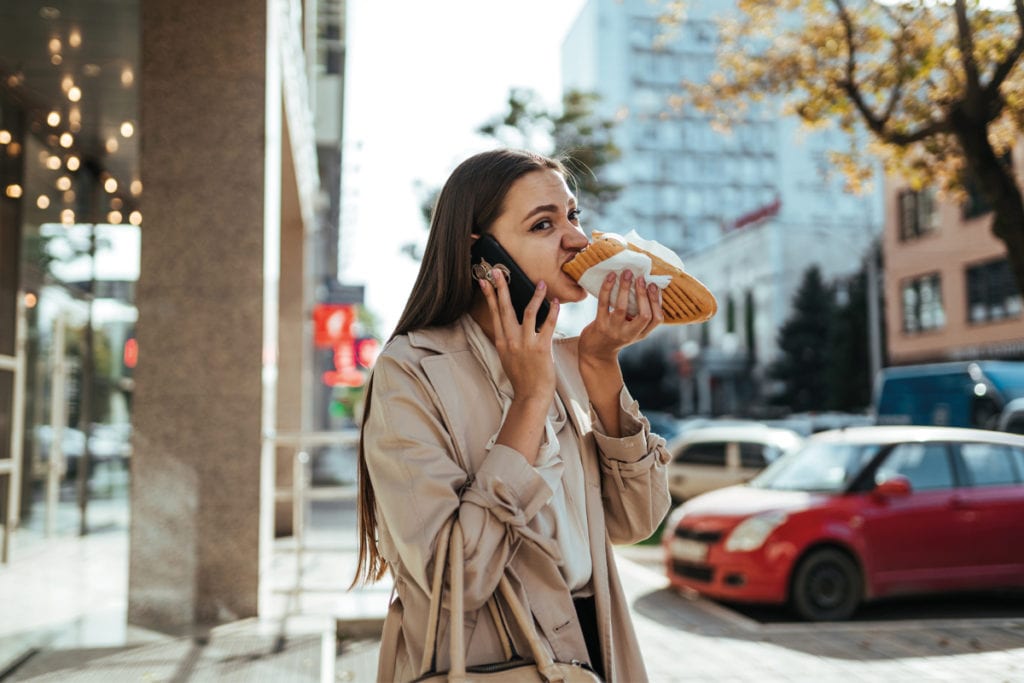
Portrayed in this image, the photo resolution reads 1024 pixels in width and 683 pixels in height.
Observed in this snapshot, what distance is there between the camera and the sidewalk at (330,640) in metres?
4.66

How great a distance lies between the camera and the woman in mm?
1800

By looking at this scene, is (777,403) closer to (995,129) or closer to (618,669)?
(995,129)

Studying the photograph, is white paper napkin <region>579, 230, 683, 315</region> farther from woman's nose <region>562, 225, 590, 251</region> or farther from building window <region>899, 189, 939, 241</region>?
building window <region>899, 189, 939, 241</region>

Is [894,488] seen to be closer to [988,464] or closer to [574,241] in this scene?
[988,464]

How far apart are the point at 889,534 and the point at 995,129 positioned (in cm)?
490

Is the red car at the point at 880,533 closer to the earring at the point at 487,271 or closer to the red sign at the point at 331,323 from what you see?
the earring at the point at 487,271

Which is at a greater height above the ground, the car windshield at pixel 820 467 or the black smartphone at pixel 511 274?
the black smartphone at pixel 511 274

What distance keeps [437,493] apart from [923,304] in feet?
118

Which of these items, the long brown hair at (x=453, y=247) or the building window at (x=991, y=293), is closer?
the long brown hair at (x=453, y=247)

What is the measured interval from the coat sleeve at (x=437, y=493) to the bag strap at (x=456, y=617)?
23 millimetres

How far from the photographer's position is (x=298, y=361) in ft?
42.3

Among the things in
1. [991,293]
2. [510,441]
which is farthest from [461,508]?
[991,293]

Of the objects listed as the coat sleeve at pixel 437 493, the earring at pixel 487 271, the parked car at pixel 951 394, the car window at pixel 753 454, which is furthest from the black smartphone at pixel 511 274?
the parked car at pixel 951 394

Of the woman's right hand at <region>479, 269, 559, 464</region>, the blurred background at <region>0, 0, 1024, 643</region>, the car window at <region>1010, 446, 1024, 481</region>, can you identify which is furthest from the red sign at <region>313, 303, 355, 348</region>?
the woman's right hand at <region>479, 269, 559, 464</region>
